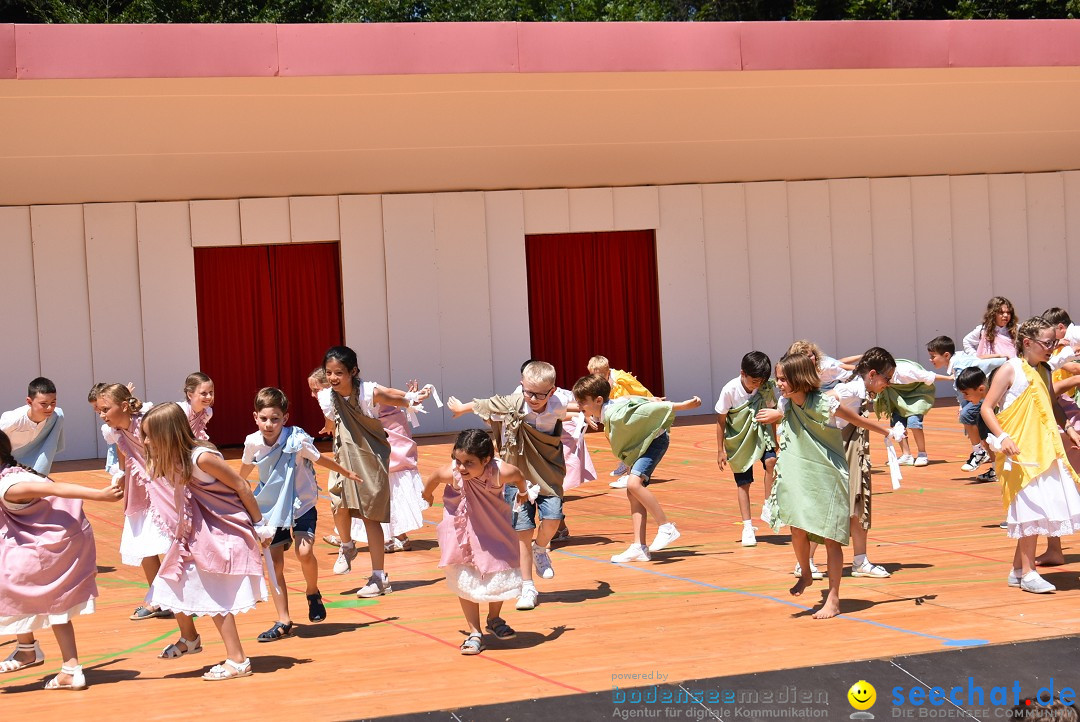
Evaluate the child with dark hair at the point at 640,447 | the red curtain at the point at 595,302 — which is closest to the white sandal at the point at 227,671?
the child with dark hair at the point at 640,447

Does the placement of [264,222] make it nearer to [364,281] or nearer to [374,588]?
[364,281]

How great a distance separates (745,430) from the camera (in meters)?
8.63

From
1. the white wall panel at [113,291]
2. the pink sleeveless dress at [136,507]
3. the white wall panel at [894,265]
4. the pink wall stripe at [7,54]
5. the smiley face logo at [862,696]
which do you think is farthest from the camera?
the white wall panel at [894,265]

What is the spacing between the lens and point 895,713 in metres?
4.81

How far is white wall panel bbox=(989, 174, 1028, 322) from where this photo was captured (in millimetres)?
19625

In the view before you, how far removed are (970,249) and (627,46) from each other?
8.21 m

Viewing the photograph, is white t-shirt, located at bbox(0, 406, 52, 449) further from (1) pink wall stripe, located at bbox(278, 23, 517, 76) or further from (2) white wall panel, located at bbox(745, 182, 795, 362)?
(2) white wall panel, located at bbox(745, 182, 795, 362)

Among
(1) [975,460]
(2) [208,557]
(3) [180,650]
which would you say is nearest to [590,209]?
(1) [975,460]

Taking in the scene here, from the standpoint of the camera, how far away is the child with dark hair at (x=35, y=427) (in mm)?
8031

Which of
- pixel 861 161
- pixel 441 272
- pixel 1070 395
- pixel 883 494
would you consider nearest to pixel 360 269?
pixel 441 272

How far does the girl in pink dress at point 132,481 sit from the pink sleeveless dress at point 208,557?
3.83 feet

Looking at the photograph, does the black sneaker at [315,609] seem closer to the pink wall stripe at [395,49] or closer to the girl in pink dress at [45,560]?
the girl in pink dress at [45,560]

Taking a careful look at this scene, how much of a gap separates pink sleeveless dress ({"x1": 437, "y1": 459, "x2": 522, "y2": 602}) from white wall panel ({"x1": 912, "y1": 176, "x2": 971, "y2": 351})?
48.8 ft

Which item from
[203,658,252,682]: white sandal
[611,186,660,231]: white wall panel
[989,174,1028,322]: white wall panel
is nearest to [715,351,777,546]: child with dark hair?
[203,658,252,682]: white sandal
